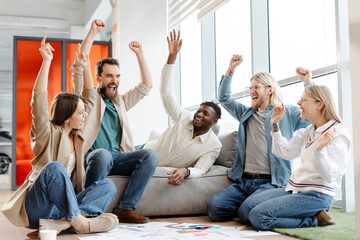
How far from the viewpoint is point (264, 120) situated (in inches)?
119

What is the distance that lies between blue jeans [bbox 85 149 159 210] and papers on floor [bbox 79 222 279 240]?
0.22 meters

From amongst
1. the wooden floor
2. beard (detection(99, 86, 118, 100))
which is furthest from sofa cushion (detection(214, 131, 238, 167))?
beard (detection(99, 86, 118, 100))

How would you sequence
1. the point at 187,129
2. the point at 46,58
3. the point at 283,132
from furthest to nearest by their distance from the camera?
the point at 187,129 < the point at 283,132 < the point at 46,58

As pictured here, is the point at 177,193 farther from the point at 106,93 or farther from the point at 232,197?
the point at 106,93

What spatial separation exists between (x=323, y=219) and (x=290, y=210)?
0.20 m

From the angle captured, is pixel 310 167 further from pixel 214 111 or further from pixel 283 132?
pixel 214 111

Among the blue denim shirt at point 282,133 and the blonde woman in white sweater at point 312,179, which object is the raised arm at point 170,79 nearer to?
the blue denim shirt at point 282,133

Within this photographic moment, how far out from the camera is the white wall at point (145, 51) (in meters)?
5.79

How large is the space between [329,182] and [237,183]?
2.64 feet

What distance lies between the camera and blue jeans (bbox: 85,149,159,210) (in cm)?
274

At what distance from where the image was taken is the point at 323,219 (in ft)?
8.29

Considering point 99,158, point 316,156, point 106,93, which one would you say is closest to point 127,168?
point 99,158

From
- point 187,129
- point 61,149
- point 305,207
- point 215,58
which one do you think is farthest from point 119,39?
point 305,207

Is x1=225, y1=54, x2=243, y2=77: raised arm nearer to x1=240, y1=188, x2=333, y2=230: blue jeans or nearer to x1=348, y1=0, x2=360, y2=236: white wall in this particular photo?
x1=240, y1=188, x2=333, y2=230: blue jeans
